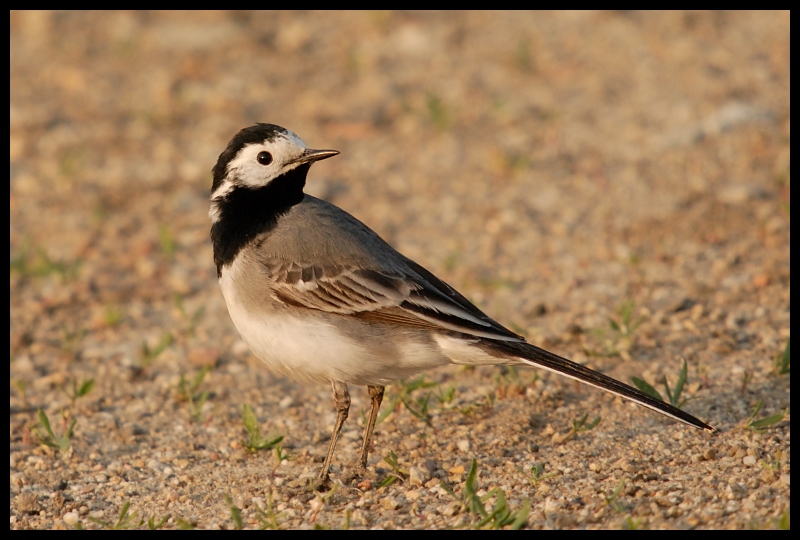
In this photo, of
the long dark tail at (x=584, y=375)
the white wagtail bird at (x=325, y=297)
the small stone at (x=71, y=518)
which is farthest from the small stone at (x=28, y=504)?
the long dark tail at (x=584, y=375)

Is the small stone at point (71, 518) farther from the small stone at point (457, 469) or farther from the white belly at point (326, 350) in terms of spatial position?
the small stone at point (457, 469)

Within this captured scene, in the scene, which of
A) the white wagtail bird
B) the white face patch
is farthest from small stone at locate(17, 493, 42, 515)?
the white face patch

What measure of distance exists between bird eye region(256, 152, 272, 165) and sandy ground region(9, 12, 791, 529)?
1.78 metres

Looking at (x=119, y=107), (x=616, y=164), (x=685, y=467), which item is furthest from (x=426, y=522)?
(x=119, y=107)

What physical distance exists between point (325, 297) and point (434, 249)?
3527 mm

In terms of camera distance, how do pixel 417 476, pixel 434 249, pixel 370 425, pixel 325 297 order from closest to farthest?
pixel 417 476
pixel 325 297
pixel 370 425
pixel 434 249

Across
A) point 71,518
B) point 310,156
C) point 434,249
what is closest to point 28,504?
point 71,518

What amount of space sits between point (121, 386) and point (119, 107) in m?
5.30

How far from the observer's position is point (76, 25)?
13539 millimetres

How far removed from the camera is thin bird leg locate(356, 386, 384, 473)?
6.14m

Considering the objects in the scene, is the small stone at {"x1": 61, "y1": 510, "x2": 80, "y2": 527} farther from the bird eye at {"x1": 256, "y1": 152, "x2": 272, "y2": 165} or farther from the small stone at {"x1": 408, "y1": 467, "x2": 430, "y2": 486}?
the bird eye at {"x1": 256, "y1": 152, "x2": 272, "y2": 165}

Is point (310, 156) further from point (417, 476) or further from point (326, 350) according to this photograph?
point (417, 476)

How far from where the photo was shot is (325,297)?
238 inches
